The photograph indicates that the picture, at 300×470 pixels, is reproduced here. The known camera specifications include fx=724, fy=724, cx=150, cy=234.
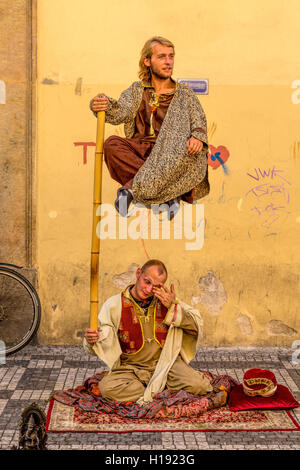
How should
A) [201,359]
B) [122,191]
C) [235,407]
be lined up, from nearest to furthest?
1. [122,191]
2. [235,407]
3. [201,359]

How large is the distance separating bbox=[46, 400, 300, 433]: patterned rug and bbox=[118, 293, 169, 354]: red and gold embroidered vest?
59 cm

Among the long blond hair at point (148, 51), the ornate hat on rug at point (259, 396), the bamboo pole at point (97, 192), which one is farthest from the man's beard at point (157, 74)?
the ornate hat on rug at point (259, 396)

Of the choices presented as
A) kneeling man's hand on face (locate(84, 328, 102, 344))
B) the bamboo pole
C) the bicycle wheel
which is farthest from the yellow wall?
the bamboo pole

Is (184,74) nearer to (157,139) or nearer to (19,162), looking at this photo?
(19,162)

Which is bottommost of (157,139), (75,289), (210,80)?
(75,289)

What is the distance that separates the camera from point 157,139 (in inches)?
189

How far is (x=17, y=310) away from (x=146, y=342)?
6.56 feet

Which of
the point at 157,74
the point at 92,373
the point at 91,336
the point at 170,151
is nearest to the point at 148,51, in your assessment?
the point at 157,74

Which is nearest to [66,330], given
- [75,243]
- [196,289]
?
[75,243]

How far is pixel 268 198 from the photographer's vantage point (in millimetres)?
7367

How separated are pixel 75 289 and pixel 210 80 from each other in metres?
2.50

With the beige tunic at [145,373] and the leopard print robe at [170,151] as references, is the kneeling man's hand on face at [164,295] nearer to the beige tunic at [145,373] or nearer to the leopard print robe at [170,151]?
the beige tunic at [145,373]

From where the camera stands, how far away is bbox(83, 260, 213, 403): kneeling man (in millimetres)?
5574

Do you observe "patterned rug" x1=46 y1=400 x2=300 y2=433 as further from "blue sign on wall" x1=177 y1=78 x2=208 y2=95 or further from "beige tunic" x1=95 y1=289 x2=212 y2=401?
"blue sign on wall" x1=177 y1=78 x2=208 y2=95
